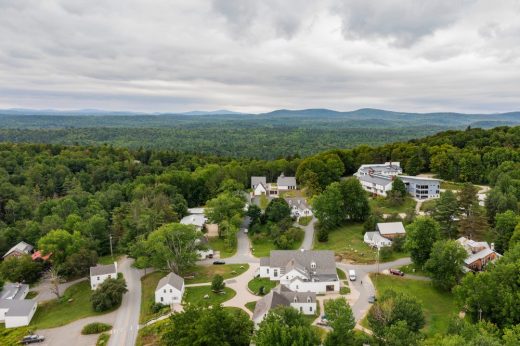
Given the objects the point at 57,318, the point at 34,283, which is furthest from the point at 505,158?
the point at 34,283

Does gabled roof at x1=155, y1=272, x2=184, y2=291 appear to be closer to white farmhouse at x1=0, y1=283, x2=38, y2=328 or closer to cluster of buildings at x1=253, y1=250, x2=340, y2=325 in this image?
cluster of buildings at x1=253, y1=250, x2=340, y2=325

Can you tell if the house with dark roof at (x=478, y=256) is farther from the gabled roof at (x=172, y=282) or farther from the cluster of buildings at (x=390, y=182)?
the gabled roof at (x=172, y=282)

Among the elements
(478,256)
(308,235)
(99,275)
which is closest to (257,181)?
(308,235)

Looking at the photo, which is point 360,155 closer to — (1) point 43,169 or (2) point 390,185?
(2) point 390,185

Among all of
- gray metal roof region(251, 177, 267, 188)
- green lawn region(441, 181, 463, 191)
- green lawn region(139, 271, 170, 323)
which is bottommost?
green lawn region(139, 271, 170, 323)

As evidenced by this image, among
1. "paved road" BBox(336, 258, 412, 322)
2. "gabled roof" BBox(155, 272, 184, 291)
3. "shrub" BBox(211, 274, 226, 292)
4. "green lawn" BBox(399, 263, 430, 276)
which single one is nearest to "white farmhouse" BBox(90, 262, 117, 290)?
"gabled roof" BBox(155, 272, 184, 291)
